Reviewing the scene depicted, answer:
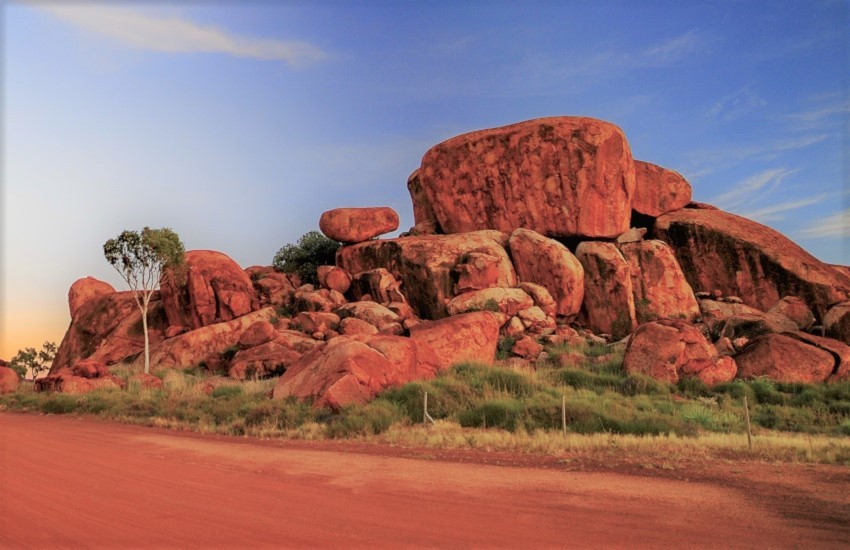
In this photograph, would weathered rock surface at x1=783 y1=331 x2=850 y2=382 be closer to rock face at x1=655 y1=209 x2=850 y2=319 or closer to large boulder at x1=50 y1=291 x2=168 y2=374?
rock face at x1=655 y1=209 x2=850 y2=319

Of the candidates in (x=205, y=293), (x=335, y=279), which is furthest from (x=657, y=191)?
(x=205, y=293)

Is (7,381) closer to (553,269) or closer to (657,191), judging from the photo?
(553,269)

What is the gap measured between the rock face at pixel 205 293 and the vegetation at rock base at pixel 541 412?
37.2 feet

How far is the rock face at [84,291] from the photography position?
4532 centimetres

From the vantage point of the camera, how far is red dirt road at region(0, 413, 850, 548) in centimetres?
643

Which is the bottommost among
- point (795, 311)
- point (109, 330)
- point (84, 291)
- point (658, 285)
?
point (795, 311)

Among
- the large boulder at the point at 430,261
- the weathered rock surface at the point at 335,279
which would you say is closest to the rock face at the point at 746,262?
the large boulder at the point at 430,261

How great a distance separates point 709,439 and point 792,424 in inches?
232

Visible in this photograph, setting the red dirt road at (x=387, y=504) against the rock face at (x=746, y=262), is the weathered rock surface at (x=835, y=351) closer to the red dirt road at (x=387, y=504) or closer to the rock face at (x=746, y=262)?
the rock face at (x=746, y=262)

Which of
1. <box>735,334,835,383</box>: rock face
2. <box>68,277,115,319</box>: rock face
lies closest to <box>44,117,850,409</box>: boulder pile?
<box>735,334,835,383</box>: rock face

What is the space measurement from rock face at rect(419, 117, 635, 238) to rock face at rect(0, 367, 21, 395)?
2639 centimetres

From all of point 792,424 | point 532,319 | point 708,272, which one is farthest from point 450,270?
point 792,424

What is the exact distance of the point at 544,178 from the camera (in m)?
38.7

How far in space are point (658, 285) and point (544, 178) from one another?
378 inches
